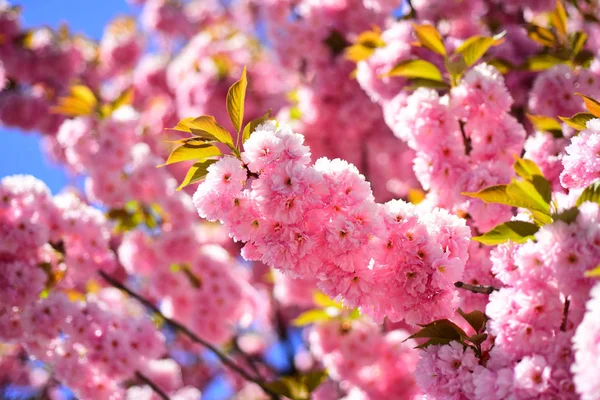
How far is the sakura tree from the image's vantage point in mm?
1628

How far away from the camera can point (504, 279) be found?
164 centimetres

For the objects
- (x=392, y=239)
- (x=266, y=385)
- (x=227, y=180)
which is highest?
(x=227, y=180)

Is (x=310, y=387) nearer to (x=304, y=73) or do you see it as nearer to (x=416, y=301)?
(x=416, y=301)

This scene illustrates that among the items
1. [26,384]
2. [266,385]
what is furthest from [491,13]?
[26,384]

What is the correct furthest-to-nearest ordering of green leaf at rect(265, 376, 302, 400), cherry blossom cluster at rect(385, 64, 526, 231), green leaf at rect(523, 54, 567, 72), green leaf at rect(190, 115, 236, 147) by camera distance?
green leaf at rect(265, 376, 302, 400)
green leaf at rect(523, 54, 567, 72)
cherry blossom cluster at rect(385, 64, 526, 231)
green leaf at rect(190, 115, 236, 147)

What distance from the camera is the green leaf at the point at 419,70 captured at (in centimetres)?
258

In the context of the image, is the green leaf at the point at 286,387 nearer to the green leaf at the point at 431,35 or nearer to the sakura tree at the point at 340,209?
the sakura tree at the point at 340,209

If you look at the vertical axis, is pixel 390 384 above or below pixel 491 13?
below

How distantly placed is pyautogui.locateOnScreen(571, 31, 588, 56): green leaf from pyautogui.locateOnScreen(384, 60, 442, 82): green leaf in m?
0.88

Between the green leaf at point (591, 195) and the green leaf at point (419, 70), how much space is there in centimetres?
119

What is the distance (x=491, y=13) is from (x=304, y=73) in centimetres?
177

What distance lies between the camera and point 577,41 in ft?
→ 9.76

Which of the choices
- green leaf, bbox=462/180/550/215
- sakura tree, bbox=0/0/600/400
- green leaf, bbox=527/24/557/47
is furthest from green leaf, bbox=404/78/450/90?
green leaf, bbox=462/180/550/215

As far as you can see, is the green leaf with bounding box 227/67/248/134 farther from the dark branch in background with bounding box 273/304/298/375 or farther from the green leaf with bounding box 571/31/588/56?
the dark branch in background with bounding box 273/304/298/375
